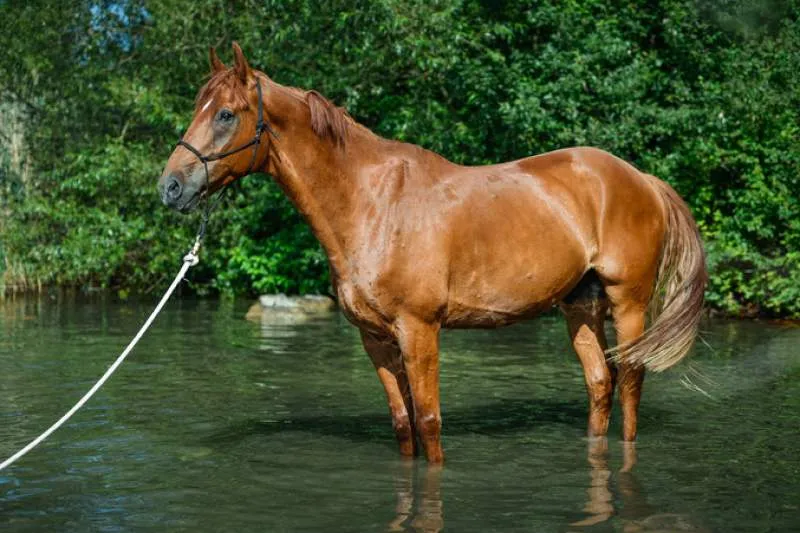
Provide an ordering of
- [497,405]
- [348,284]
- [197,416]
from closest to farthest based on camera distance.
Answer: [348,284]
[197,416]
[497,405]

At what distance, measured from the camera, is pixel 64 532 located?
189 inches

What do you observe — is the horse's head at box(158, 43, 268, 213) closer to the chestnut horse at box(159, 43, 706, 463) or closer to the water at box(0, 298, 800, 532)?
the chestnut horse at box(159, 43, 706, 463)

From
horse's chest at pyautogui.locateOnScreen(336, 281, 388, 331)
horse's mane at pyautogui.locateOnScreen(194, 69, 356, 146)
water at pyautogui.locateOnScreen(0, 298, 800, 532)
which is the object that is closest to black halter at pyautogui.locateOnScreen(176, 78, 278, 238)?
horse's mane at pyautogui.locateOnScreen(194, 69, 356, 146)

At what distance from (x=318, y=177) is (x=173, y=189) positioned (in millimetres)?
827

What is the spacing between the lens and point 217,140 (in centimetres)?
562

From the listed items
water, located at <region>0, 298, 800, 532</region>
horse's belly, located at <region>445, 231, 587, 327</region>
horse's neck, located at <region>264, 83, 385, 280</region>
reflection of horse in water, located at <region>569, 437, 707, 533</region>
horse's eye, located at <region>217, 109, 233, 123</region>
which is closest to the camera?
reflection of horse in water, located at <region>569, 437, 707, 533</region>

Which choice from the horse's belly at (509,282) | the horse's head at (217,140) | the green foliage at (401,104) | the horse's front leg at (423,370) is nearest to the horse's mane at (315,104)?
the horse's head at (217,140)

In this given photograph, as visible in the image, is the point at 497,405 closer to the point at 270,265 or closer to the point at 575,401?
the point at 575,401

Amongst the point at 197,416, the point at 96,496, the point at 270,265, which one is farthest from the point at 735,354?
the point at 270,265

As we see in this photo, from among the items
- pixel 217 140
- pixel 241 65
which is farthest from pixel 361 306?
pixel 241 65

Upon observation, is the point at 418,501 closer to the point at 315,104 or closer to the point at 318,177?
the point at 318,177

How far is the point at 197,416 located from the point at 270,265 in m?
11.1

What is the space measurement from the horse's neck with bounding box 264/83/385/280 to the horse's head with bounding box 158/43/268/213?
165 mm

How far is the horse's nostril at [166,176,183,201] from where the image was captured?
549 centimetres
